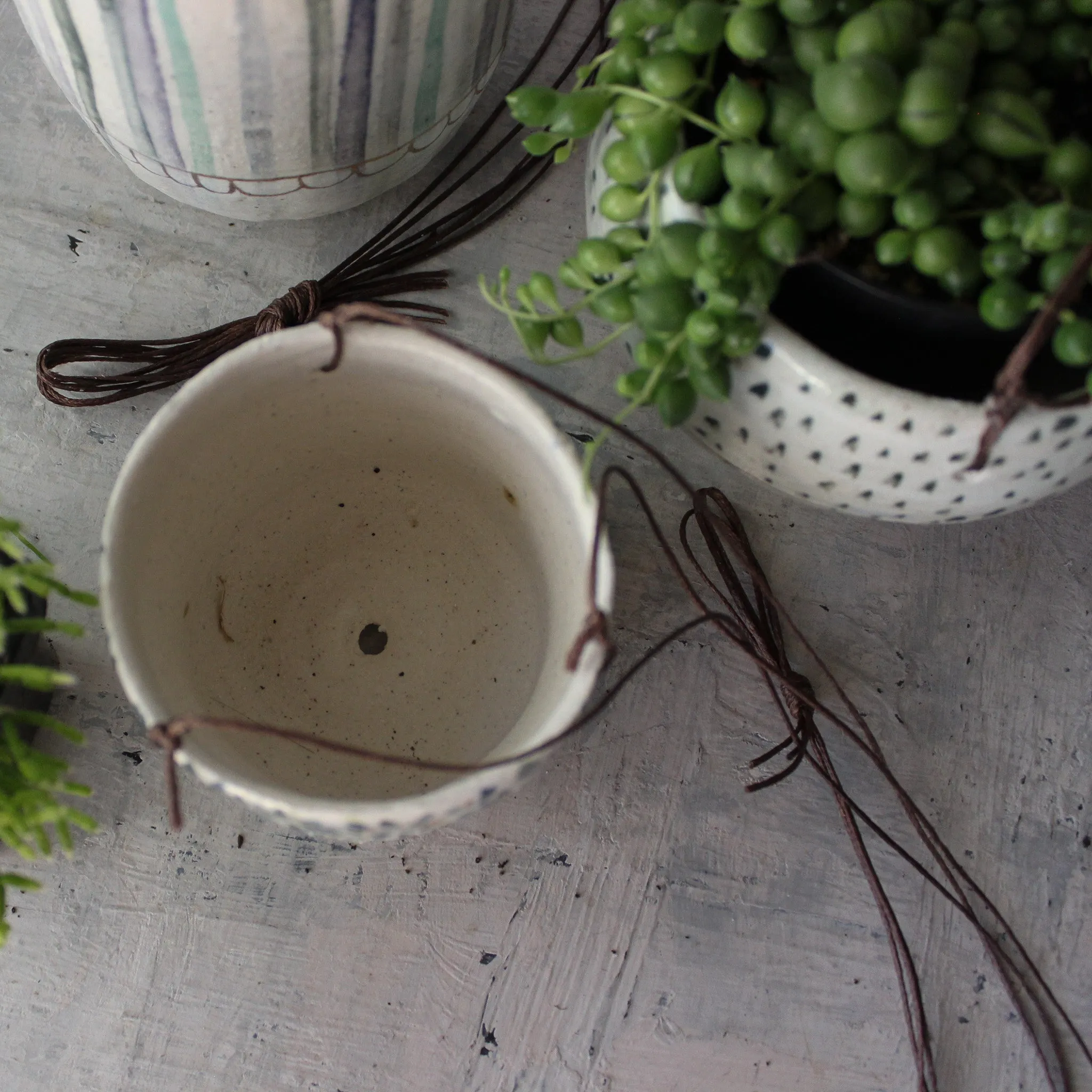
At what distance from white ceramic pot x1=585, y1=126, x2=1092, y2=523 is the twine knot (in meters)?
0.19

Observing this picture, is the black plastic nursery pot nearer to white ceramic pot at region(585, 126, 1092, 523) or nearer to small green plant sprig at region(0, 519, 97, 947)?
white ceramic pot at region(585, 126, 1092, 523)

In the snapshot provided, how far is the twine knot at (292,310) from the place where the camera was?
54cm

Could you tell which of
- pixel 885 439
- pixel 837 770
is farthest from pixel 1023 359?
pixel 837 770

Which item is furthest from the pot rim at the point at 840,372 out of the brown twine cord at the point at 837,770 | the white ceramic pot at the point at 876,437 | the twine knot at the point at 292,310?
the twine knot at the point at 292,310

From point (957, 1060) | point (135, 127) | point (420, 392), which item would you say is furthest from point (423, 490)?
point (957, 1060)

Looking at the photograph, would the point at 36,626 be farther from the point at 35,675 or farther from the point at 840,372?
the point at 840,372

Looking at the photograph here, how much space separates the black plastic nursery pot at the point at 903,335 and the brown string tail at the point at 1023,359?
3 cm

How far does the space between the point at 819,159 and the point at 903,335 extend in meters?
0.09

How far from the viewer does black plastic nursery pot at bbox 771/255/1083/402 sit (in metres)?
0.38

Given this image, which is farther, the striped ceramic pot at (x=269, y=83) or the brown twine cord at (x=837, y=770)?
the brown twine cord at (x=837, y=770)

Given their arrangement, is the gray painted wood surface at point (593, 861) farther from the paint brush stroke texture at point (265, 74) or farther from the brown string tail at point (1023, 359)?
the brown string tail at point (1023, 359)

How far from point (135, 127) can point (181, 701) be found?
26 cm

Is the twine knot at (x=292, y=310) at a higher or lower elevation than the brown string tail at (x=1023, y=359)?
lower

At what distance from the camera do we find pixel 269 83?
43 centimetres
